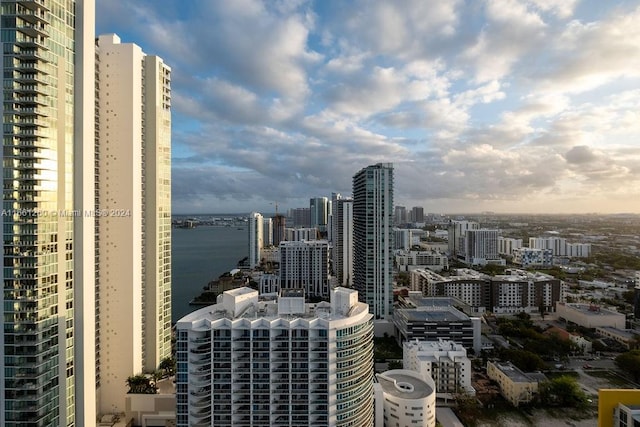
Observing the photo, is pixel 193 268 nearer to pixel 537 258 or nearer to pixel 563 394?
pixel 537 258

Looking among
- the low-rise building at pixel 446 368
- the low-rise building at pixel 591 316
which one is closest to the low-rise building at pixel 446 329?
the low-rise building at pixel 446 368

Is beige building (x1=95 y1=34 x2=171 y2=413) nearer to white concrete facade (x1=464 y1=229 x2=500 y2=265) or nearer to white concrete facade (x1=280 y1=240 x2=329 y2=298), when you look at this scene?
white concrete facade (x1=280 y1=240 x2=329 y2=298)

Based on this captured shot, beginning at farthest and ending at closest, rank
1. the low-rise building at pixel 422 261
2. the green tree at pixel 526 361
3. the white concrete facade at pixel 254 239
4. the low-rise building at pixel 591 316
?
the white concrete facade at pixel 254 239 < the low-rise building at pixel 422 261 < the low-rise building at pixel 591 316 < the green tree at pixel 526 361

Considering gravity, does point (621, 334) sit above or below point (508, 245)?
below

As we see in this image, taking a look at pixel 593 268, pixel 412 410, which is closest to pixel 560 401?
pixel 412 410

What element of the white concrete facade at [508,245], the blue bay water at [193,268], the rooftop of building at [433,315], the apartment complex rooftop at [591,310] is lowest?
the blue bay water at [193,268]

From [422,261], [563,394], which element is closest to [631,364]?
[563,394]

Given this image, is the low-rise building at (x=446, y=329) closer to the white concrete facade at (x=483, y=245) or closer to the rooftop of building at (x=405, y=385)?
the rooftop of building at (x=405, y=385)
